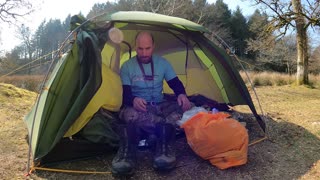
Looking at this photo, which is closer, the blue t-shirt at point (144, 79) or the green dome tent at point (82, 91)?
the green dome tent at point (82, 91)

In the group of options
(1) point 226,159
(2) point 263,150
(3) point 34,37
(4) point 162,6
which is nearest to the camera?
(1) point 226,159

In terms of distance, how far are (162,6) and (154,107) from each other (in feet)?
47.3

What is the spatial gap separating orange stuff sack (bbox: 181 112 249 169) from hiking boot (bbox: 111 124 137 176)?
53 centimetres

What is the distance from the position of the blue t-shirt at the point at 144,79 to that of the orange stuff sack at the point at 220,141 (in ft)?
2.81

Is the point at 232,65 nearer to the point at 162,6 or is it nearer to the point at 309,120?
the point at 309,120

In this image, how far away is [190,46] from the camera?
16.0 ft

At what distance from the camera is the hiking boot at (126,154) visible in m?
2.63

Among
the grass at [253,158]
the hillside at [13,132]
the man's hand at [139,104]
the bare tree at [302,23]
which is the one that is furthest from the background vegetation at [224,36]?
the man's hand at [139,104]

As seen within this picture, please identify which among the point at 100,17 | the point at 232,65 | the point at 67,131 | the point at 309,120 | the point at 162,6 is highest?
the point at 162,6

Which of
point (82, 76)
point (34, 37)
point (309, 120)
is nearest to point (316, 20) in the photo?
point (309, 120)

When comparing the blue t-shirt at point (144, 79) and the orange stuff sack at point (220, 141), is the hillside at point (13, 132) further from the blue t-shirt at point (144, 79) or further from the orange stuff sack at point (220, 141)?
the orange stuff sack at point (220, 141)

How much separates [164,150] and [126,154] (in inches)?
12.6

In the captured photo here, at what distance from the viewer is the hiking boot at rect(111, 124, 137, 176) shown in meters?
2.63

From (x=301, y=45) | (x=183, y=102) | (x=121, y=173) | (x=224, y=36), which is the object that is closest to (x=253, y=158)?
(x=183, y=102)
